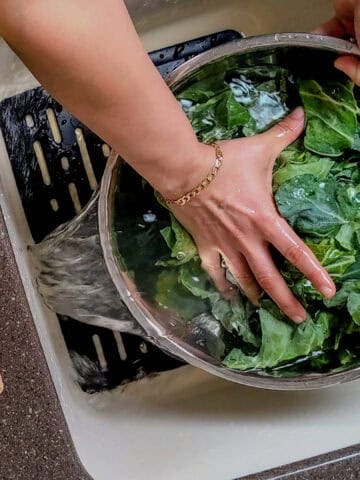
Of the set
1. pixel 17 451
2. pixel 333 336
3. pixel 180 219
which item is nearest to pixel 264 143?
pixel 180 219

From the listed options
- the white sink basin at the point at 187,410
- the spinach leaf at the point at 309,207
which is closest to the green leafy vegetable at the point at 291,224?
the spinach leaf at the point at 309,207

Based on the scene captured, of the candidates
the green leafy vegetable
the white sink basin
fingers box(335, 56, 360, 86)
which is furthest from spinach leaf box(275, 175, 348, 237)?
the white sink basin

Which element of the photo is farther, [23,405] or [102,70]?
[23,405]

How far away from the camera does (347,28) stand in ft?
2.56

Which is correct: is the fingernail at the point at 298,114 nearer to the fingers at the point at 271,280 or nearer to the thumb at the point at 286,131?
the thumb at the point at 286,131

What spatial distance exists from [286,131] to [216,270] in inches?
6.0

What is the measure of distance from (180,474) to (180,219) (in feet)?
1.03

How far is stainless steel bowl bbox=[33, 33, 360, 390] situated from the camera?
745mm

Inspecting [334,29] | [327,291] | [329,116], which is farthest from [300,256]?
[334,29]

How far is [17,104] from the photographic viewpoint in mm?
920

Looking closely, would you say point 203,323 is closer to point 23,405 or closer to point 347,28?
point 23,405

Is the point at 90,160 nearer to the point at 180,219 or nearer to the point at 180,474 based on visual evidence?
the point at 180,219

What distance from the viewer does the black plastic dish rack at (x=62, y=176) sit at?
905 mm

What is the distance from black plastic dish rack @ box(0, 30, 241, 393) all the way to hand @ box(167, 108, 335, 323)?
0.22 meters
